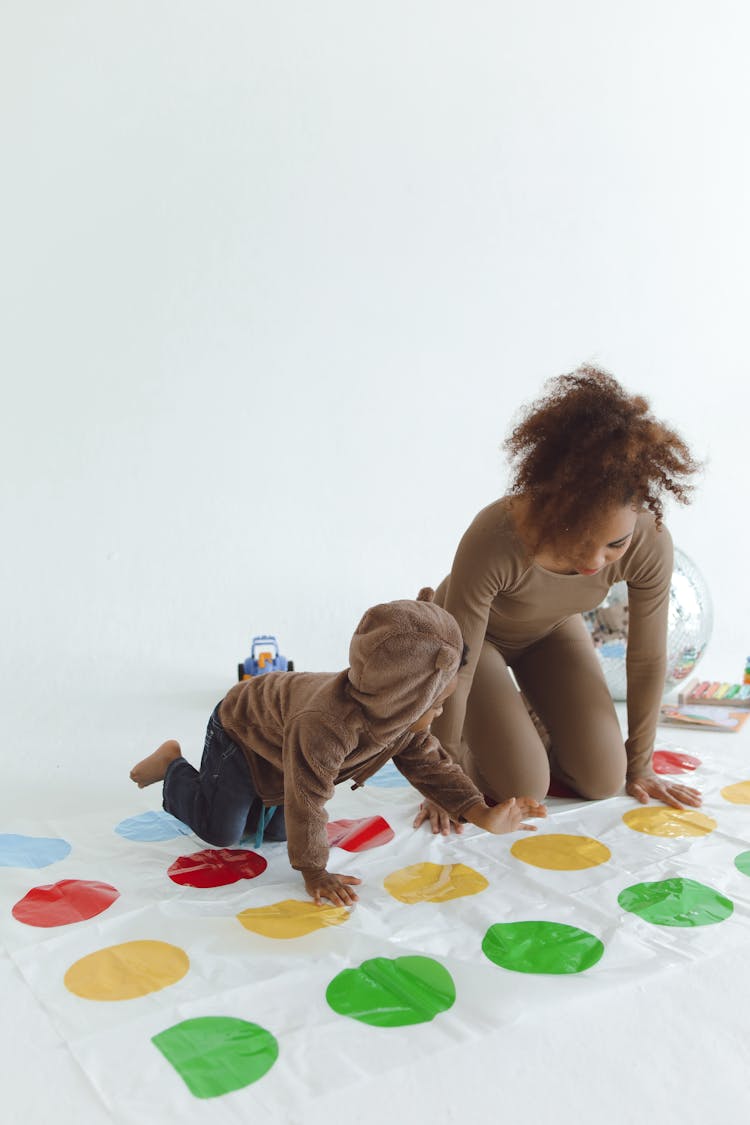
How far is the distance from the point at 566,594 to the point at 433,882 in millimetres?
546

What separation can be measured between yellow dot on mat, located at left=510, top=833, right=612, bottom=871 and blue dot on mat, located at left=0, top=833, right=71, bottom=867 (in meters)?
0.71

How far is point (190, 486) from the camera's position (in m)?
2.97

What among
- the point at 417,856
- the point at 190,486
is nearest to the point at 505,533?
the point at 417,856

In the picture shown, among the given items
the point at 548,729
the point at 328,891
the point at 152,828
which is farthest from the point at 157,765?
the point at 548,729

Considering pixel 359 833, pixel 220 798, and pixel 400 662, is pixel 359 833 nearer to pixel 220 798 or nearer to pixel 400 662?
pixel 220 798

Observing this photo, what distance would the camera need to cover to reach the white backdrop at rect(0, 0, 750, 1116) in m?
2.79

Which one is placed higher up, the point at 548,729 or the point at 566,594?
the point at 566,594

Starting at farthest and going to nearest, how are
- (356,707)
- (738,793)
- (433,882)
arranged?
(738,793) → (433,882) → (356,707)

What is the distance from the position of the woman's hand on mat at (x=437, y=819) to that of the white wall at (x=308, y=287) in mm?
821

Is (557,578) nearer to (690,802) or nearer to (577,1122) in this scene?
(690,802)

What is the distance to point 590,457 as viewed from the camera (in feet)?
5.14

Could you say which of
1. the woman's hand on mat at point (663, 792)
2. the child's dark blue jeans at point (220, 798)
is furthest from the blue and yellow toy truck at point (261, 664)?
the woman's hand on mat at point (663, 792)

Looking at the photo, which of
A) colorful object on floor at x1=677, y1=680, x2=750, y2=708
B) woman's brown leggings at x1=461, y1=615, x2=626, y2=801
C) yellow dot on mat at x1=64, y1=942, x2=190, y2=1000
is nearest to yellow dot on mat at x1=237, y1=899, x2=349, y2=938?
yellow dot on mat at x1=64, y1=942, x2=190, y2=1000

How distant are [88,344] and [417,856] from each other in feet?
5.94
